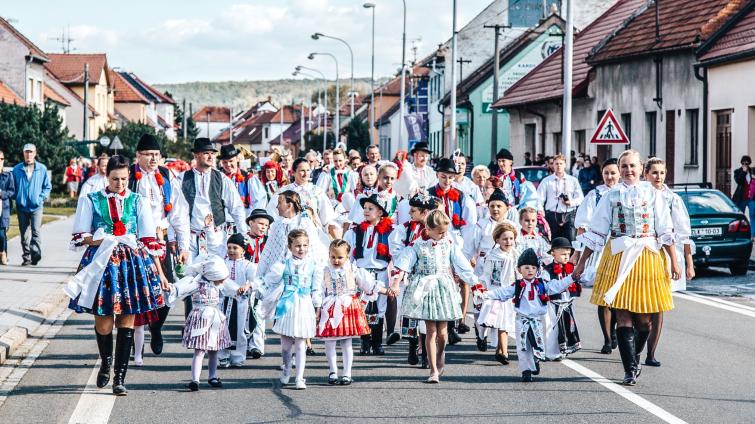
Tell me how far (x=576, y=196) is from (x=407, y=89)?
8067cm

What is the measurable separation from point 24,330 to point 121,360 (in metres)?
3.75

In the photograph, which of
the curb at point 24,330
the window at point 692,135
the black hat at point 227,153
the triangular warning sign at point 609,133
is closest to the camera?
the curb at point 24,330

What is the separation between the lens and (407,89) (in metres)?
99.6

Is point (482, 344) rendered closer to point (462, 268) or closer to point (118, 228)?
point (462, 268)

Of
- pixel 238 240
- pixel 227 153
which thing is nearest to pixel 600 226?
pixel 238 240

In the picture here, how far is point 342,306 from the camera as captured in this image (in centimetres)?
984

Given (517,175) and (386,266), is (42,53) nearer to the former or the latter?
(517,175)

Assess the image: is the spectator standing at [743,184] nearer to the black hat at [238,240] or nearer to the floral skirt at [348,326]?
the black hat at [238,240]

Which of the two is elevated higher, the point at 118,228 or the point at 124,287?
the point at 118,228

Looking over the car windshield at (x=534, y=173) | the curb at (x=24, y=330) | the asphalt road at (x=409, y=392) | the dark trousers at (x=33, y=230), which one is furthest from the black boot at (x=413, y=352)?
the car windshield at (x=534, y=173)

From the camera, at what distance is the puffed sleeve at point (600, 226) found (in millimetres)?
10070

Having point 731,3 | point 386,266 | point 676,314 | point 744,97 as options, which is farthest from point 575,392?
point 731,3

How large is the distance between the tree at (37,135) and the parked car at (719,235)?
1385 inches

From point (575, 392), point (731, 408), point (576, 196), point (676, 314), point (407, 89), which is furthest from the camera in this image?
point (407, 89)
